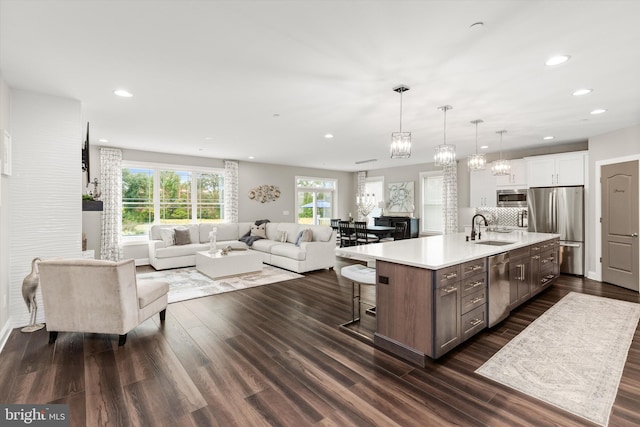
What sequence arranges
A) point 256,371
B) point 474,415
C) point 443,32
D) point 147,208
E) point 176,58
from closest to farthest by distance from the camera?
1. point 474,415
2. point 443,32
3. point 256,371
4. point 176,58
5. point 147,208

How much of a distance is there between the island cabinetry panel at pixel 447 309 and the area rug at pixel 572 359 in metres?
0.32

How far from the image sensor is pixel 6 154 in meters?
2.91

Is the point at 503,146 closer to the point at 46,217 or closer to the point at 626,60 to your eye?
the point at 626,60

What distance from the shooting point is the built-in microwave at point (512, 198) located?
625 centimetres

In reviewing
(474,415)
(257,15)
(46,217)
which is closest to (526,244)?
(474,415)

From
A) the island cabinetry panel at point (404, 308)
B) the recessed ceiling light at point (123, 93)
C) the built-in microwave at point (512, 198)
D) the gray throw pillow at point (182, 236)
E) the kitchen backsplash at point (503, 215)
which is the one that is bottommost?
the island cabinetry panel at point (404, 308)

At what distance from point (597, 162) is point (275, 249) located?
626cm

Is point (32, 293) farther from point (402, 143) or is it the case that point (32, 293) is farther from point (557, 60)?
point (557, 60)

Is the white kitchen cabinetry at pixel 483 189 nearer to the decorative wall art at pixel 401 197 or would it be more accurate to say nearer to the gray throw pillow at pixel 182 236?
the decorative wall art at pixel 401 197

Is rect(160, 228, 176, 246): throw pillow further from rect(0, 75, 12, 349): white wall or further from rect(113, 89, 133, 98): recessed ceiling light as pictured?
rect(113, 89, 133, 98): recessed ceiling light

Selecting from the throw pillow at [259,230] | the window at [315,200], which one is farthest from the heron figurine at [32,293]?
the window at [315,200]

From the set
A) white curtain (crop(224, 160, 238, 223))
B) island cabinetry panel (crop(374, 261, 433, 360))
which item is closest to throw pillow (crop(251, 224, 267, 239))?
white curtain (crop(224, 160, 238, 223))

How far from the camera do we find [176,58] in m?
2.55

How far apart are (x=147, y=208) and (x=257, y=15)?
20.6ft
